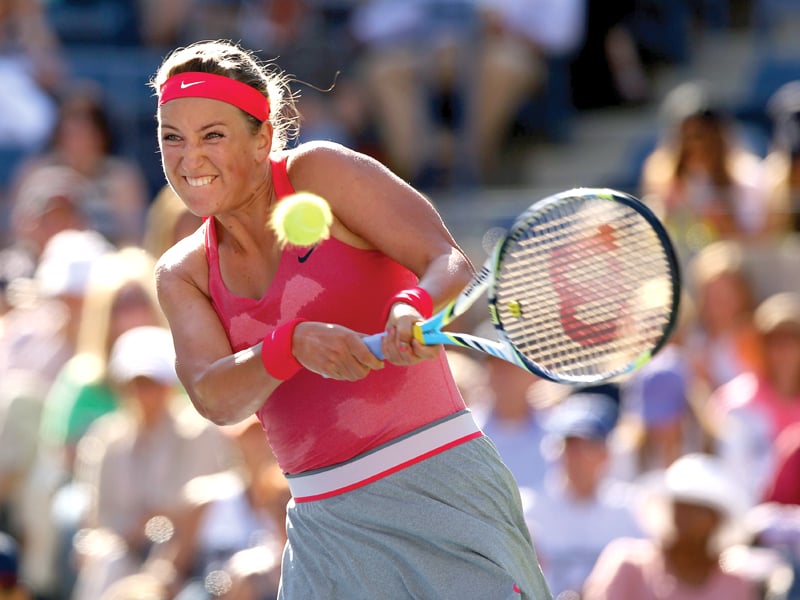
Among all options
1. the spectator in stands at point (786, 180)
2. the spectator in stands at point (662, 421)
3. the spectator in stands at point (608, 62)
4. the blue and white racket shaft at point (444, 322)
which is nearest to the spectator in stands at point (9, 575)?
the spectator in stands at point (662, 421)

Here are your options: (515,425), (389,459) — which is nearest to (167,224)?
(515,425)

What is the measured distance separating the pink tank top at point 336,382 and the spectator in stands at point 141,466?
3.03 meters

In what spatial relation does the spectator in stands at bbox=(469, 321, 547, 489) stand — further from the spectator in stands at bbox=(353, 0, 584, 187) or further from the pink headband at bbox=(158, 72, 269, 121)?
the pink headband at bbox=(158, 72, 269, 121)

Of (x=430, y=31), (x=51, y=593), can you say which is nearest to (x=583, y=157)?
(x=430, y=31)

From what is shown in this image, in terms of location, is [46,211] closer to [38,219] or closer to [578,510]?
[38,219]

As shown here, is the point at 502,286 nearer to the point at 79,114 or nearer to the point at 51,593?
the point at 51,593

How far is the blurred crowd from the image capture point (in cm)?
589

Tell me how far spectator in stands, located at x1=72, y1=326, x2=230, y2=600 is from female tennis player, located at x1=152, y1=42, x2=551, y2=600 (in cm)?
302

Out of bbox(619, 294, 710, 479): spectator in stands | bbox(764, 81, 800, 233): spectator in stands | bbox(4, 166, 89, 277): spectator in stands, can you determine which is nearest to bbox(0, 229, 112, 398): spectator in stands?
bbox(4, 166, 89, 277): spectator in stands

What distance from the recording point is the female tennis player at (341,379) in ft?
11.0

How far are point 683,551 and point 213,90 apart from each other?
9.38 feet

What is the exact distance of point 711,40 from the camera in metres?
9.88

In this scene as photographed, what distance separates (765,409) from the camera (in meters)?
6.24

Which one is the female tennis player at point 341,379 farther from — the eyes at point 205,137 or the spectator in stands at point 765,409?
the spectator in stands at point 765,409
